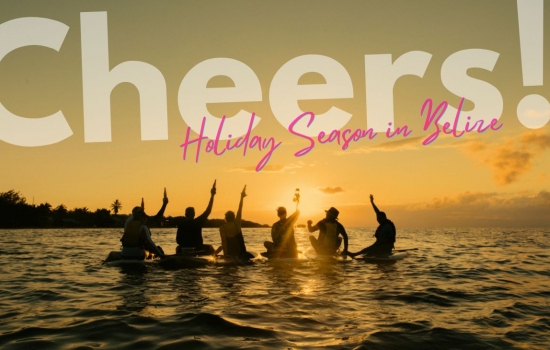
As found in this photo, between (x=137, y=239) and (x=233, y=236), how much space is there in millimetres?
4032

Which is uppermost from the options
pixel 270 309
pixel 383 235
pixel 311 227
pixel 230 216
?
pixel 230 216

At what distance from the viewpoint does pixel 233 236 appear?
1861 centimetres

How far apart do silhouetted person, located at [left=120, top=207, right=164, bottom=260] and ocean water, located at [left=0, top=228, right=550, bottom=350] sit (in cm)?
71

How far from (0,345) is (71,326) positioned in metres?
1.42

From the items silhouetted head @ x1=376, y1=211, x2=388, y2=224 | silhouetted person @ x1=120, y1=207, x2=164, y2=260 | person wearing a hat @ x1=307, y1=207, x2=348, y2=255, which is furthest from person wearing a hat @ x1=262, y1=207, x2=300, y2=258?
silhouetted person @ x1=120, y1=207, x2=164, y2=260

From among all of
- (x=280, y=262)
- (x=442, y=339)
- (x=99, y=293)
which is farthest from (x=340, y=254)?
(x=442, y=339)

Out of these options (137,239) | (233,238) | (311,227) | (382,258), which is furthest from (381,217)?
(137,239)

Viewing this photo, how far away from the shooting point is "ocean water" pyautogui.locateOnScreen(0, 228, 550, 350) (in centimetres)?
720

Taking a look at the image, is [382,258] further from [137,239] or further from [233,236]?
[137,239]

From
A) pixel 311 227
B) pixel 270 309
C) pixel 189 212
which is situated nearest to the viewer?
pixel 270 309

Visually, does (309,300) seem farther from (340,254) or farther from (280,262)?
(340,254)

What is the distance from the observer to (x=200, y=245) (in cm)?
1920

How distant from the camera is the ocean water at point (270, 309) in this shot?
7.20m

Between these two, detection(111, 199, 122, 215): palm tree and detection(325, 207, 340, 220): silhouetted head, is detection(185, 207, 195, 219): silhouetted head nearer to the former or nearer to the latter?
detection(325, 207, 340, 220): silhouetted head
